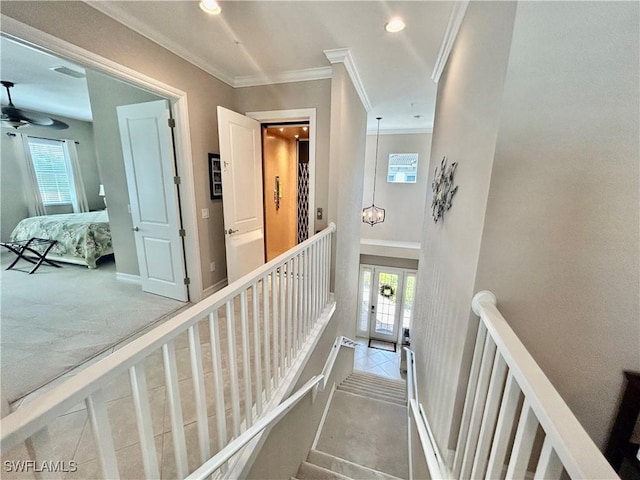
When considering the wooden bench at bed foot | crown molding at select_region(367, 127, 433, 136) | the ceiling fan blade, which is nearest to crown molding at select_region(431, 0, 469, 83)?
crown molding at select_region(367, 127, 433, 136)

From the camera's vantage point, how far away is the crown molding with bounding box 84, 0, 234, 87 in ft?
6.06

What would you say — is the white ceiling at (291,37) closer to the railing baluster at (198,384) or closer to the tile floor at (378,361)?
the railing baluster at (198,384)

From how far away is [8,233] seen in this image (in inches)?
210

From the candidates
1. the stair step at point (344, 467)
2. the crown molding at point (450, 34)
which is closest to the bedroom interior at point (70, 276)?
the stair step at point (344, 467)

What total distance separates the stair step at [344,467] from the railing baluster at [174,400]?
185 centimetres

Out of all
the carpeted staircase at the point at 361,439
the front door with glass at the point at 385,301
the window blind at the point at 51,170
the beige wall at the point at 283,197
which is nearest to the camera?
the carpeted staircase at the point at 361,439

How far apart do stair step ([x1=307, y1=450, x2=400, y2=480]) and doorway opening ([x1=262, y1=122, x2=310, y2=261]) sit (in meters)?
2.94

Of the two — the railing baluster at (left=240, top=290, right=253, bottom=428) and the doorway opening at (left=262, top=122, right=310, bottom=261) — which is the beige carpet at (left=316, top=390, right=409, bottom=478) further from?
the doorway opening at (left=262, top=122, right=310, bottom=261)

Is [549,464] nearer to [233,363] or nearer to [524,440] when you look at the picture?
[524,440]

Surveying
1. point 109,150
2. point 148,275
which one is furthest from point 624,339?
point 109,150

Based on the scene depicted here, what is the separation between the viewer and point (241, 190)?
9.93 ft

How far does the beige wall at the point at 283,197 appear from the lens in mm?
4727

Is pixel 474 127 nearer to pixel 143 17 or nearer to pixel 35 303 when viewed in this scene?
pixel 143 17

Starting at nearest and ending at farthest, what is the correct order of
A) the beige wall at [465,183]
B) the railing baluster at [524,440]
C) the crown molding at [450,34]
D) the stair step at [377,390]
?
the railing baluster at [524,440] < the beige wall at [465,183] < the crown molding at [450,34] < the stair step at [377,390]
